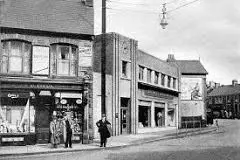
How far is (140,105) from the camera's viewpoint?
32250 mm

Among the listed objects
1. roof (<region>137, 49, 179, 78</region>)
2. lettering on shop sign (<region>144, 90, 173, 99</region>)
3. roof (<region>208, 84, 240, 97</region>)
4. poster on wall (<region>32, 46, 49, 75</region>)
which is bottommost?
lettering on shop sign (<region>144, 90, 173, 99</region>)

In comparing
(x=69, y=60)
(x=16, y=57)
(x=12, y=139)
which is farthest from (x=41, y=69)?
(x=12, y=139)

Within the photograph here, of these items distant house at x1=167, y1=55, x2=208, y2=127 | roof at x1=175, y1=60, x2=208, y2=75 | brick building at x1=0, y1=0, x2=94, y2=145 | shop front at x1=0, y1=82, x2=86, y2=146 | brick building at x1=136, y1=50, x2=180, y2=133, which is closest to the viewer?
shop front at x1=0, y1=82, x2=86, y2=146

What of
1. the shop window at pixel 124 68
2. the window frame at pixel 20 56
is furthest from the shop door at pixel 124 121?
the window frame at pixel 20 56

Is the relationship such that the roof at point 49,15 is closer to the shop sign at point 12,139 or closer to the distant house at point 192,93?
the shop sign at point 12,139

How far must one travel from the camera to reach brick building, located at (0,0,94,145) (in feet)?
67.8

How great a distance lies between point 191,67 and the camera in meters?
55.5

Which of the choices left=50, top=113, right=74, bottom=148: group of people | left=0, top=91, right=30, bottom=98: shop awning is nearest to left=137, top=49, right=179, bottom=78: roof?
left=50, top=113, right=74, bottom=148: group of people

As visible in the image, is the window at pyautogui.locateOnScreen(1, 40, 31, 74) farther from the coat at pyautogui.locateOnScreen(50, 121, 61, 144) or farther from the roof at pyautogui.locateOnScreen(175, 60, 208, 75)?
the roof at pyautogui.locateOnScreen(175, 60, 208, 75)

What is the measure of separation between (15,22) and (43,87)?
392 cm

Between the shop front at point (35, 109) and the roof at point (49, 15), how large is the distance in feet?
11.3

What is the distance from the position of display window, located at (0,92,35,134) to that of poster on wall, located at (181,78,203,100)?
113 ft

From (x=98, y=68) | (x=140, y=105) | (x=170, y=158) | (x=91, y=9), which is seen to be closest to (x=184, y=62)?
(x=140, y=105)

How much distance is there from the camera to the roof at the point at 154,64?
32641 millimetres
